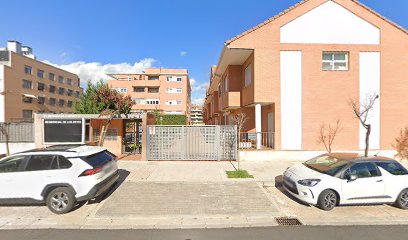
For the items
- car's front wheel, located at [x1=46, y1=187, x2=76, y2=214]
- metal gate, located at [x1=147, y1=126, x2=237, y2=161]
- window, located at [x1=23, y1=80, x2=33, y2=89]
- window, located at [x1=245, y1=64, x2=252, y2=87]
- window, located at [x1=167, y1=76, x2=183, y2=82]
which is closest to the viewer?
car's front wheel, located at [x1=46, y1=187, x2=76, y2=214]

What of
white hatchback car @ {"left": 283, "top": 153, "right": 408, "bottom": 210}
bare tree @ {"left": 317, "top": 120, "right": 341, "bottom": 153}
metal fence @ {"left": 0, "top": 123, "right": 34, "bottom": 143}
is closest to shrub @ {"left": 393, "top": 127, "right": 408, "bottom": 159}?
bare tree @ {"left": 317, "top": 120, "right": 341, "bottom": 153}

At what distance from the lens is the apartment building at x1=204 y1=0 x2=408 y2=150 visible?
11961 mm

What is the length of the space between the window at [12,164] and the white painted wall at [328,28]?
478 inches

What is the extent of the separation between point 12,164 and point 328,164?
8.66 metres

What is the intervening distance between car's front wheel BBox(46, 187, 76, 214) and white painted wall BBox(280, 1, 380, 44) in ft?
38.2

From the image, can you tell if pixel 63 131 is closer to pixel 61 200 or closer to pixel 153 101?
pixel 61 200

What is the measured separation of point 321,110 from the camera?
12.1 meters

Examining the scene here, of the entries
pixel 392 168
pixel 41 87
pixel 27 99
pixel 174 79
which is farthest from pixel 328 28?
pixel 41 87

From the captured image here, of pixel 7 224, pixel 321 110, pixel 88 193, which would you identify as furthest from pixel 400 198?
pixel 7 224

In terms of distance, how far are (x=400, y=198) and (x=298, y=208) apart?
8.94 ft

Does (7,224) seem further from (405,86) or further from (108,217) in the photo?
Result: (405,86)

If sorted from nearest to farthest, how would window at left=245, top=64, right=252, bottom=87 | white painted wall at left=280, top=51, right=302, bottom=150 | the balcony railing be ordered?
the balcony railing → white painted wall at left=280, top=51, right=302, bottom=150 → window at left=245, top=64, right=252, bottom=87

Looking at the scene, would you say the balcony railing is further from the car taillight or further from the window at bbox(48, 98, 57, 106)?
the window at bbox(48, 98, 57, 106)

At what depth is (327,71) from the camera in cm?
1215
